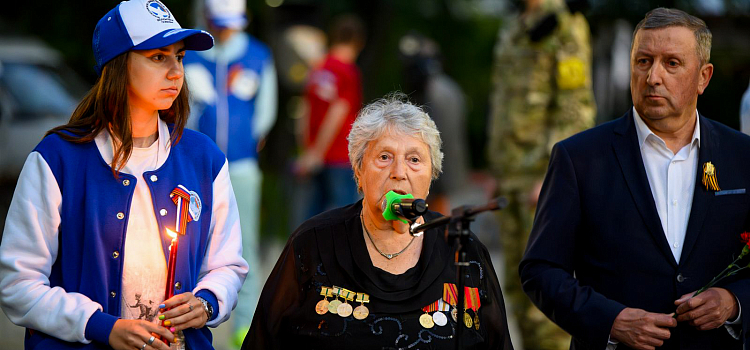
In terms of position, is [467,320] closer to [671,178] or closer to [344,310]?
[344,310]

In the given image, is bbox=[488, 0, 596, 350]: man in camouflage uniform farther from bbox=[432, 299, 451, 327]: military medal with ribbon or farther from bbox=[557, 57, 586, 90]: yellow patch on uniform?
bbox=[432, 299, 451, 327]: military medal with ribbon

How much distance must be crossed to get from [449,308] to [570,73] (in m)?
3.80

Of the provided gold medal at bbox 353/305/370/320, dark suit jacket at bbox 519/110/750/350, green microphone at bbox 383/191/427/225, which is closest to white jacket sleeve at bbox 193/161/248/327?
gold medal at bbox 353/305/370/320

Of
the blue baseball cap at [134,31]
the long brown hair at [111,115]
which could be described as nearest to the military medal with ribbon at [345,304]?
the long brown hair at [111,115]

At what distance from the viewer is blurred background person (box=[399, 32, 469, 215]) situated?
10.3 m

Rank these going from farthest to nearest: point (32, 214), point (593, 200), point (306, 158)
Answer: point (306, 158), point (593, 200), point (32, 214)

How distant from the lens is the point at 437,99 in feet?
34.2

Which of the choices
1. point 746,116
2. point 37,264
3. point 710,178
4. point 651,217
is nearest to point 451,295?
point 651,217

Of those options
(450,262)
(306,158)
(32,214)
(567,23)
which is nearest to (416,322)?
(450,262)

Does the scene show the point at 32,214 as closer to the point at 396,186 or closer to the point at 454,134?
the point at 396,186

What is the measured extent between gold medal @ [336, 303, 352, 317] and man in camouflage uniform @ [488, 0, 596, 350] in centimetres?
357

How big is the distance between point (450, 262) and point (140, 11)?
165cm

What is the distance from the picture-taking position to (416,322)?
13.7ft

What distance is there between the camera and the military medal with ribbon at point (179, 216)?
4.01 m
